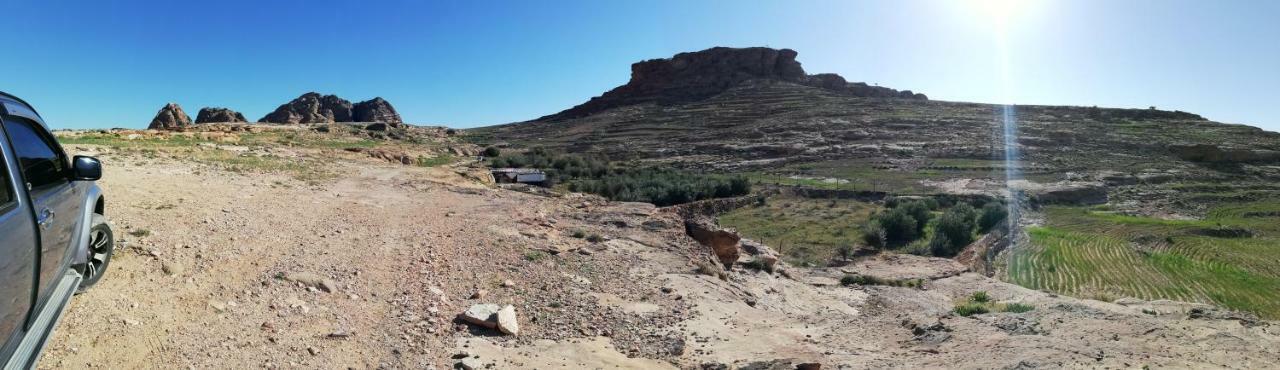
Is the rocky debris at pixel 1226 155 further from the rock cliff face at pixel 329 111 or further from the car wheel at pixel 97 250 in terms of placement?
the rock cliff face at pixel 329 111

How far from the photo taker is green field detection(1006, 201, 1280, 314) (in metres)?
19.2

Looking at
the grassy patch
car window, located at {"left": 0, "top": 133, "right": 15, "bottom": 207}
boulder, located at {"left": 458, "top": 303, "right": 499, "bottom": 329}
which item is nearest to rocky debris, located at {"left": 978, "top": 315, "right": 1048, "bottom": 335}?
boulder, located at {"left": 458, "top": 303, "right": 499, "bottom": 329}

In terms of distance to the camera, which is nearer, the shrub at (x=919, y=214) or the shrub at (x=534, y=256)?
the shrub at (x=534, y=256)

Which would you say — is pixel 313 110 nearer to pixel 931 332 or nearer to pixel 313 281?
pixel 313 281

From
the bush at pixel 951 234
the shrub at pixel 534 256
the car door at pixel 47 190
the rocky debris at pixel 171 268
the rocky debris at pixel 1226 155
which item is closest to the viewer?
the car door at pixel 47 190

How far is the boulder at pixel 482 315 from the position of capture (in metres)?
7.34

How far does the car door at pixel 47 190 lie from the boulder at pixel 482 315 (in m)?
4.06

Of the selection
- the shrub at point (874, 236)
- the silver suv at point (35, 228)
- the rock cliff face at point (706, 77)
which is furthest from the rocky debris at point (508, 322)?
the rock cliff face at point (706, 77)

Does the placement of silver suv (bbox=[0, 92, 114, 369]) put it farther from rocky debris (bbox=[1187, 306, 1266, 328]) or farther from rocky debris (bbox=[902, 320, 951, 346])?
rocky debris (bbox=[1187, 306, 1266, 328])

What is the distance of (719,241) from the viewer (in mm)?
17594

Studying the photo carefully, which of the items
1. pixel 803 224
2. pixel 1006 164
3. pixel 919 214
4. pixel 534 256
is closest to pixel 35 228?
pixel 534 256

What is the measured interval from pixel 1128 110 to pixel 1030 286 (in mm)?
90301

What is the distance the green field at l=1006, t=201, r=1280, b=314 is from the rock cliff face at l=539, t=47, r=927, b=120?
232 feet

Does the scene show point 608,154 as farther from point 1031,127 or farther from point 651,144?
point 1031,127
